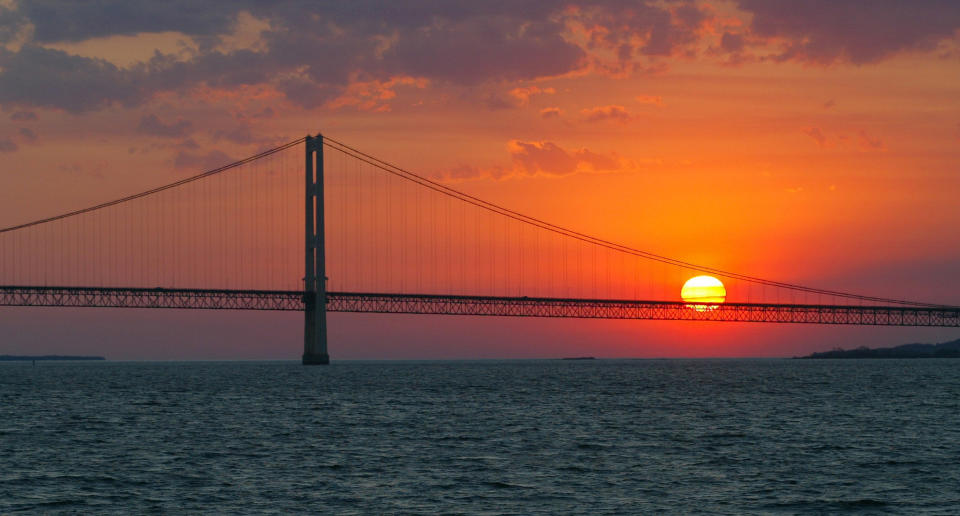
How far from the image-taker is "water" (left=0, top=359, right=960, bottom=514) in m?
27.9

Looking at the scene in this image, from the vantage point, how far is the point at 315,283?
123250mm

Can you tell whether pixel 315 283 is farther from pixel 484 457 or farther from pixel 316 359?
pixel 484 457

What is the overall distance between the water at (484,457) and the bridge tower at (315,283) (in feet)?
189

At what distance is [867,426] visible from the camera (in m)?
47.7

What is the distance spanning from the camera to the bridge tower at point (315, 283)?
122125 mm

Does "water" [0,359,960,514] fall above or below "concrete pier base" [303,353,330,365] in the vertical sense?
below

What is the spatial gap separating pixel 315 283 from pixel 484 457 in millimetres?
88716

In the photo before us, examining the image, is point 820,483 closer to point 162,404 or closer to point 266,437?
point 266,437

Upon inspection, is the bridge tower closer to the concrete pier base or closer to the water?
the concrete pier base

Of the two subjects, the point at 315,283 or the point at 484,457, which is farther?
the point at 315,283

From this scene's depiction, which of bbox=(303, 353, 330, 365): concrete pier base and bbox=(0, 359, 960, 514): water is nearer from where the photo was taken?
bbox=(0, 359, 960, 514): water

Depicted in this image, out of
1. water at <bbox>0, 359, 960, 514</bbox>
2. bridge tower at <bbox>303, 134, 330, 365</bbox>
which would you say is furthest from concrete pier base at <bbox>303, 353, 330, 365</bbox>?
water at <bbox>0, 359, 960, 514</bbox>

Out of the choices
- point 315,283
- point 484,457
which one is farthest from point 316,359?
point 484,457

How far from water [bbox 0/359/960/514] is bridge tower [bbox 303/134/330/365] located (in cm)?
5759
